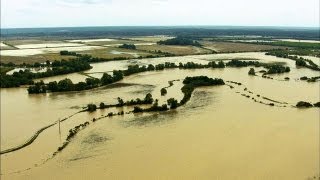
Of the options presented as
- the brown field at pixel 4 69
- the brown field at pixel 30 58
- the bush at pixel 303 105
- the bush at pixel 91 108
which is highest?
the brown field at pixel 30 58

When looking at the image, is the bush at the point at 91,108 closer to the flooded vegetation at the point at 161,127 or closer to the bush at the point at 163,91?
the flooded vegetation at the point at 161,127

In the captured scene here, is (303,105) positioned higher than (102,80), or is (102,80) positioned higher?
(102,80)

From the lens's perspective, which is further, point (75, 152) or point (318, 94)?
point (318, 94)

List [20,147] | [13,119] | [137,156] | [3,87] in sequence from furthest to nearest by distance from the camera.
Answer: [3,87]
[13,119]
[20,147]
[137,156]

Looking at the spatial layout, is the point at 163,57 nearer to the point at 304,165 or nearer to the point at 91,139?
the point at 91,139

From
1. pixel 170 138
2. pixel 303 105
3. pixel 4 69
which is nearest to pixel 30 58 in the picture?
pixel 4 69

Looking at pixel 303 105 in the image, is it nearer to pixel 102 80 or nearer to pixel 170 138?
pixel 170 138

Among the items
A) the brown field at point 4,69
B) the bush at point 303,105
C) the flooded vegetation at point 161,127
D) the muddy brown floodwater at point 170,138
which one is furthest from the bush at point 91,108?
the brown field at point 4,69

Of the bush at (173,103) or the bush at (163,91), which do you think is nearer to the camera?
the bush at (173,103)

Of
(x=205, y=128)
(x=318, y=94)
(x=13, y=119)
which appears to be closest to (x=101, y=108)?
(x=13, y=119)
